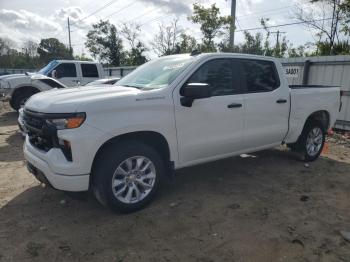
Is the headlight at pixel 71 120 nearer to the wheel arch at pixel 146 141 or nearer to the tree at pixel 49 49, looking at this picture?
the wheel arch at pixel 146 141

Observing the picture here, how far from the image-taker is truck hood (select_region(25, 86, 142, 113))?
3.47 m

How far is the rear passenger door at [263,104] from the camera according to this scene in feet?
16.0

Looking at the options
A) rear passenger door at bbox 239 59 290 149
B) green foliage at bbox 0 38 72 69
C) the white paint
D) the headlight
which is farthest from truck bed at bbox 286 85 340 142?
green foliage at bbox 0 38 72 69

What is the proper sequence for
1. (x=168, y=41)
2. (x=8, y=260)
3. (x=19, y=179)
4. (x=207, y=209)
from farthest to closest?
(x=168, y=41), (x=19, y=179), (x=207, y=209), (x=8, y=260)

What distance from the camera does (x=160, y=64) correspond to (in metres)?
4.81

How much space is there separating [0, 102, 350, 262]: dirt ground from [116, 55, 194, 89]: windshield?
1.51 meters

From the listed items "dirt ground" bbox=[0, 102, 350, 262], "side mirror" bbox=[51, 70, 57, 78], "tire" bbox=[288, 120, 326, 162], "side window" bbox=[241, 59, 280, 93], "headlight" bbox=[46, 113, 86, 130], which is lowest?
"dirt ground" bbox=[0, 102, 350, 262]

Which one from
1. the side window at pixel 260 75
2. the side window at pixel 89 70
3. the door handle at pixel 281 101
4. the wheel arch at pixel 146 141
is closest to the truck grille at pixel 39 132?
the wheel arch at pixel 146 141

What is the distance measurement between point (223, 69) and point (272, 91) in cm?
103

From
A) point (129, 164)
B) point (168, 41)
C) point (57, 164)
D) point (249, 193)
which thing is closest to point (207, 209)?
point (249, 193)

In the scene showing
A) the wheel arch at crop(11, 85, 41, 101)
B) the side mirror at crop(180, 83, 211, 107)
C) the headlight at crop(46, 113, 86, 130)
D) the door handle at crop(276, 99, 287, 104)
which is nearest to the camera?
the headlight at crop(46, 113, 86, 130)

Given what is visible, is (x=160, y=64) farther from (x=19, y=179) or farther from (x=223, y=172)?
(x=19, y=179)

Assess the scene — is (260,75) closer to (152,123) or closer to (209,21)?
(152,123)

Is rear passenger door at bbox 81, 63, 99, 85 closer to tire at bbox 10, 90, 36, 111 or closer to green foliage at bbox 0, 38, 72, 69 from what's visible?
tire at bbox 10, 90, 36, 111
